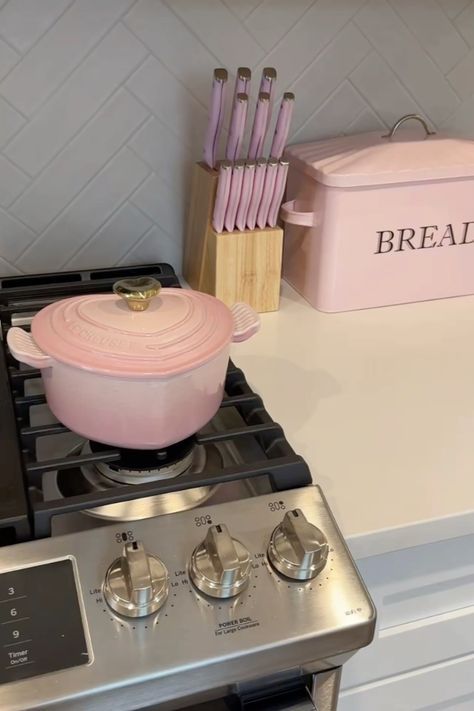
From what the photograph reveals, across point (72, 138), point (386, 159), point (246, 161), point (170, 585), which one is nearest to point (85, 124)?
point (72, 138)

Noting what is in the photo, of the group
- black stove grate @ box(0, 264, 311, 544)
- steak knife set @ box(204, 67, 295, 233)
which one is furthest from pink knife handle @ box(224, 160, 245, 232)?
black stove grate @ box(0, 264, 311, 544)

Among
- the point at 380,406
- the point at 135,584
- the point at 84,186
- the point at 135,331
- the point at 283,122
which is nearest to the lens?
the point at 135,584

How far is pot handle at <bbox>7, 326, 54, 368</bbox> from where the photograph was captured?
0.67m

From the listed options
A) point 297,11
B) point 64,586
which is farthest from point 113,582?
point 297,11

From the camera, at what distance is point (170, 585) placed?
62 cm

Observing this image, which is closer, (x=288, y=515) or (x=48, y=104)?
(x=288, y=515)

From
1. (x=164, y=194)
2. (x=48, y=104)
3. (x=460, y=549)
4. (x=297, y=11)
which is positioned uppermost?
(x=297, y=11)

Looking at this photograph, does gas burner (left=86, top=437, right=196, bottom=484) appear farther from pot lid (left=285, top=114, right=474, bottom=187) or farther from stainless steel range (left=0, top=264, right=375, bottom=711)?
pot lid (left=285, top=114, right=474, bottom=187)

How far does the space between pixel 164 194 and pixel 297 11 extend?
329 mm

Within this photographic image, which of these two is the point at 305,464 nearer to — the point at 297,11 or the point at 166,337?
the point at 166,337

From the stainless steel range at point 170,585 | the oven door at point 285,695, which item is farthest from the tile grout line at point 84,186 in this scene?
→ the oven door at point 285,695

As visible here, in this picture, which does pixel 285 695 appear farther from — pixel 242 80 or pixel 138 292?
pixel 242 80

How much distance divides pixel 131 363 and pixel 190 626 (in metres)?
0.22

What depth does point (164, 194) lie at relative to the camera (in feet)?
3.75
